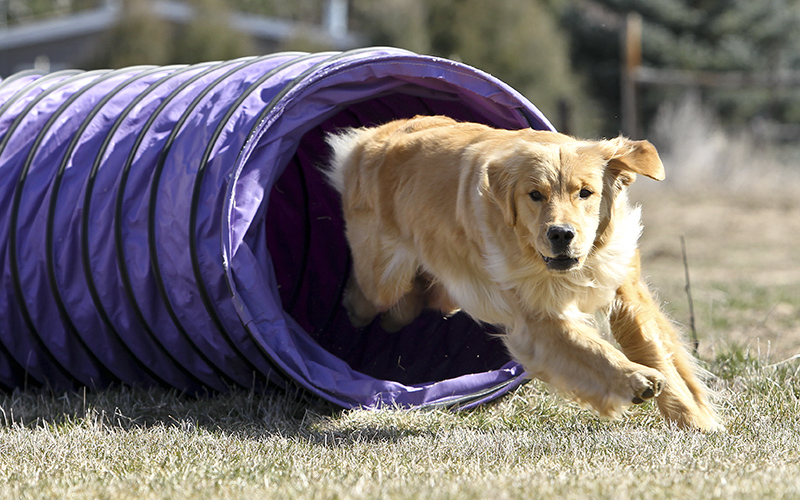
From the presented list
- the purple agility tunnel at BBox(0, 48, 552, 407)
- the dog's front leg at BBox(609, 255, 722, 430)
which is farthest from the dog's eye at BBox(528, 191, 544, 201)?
the purple agility tunnel at BBox(0, 48, 552, 407)

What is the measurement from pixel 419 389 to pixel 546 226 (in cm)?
118

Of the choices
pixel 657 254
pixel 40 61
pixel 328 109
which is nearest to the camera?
pixel 328 109

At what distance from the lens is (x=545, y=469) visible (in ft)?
10.3

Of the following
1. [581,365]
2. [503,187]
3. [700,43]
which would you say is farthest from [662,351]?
[700,43]

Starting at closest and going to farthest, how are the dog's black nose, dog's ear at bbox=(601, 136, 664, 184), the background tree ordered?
the dog's black nose, dog's ear at bbox=(601, 136, 664, 184), the background tree

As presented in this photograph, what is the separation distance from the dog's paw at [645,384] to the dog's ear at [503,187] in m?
0.77

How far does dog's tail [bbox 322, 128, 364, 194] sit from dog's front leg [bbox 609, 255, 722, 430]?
1.64 meters

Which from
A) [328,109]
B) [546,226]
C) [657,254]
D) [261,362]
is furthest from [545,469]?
[657,254]

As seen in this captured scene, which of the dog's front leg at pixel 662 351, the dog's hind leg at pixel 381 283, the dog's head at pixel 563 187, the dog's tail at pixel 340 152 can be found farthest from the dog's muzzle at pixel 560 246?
the dog's tail at pixel 340 152

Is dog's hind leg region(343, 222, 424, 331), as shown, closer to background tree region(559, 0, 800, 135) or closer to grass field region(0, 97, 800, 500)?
grass field region(0, 97, 800, 500)

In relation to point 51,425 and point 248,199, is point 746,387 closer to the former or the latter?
point 248,199

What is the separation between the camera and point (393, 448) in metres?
3.53

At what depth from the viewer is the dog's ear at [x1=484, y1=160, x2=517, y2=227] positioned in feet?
12.1

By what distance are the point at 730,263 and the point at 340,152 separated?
6425 mm
